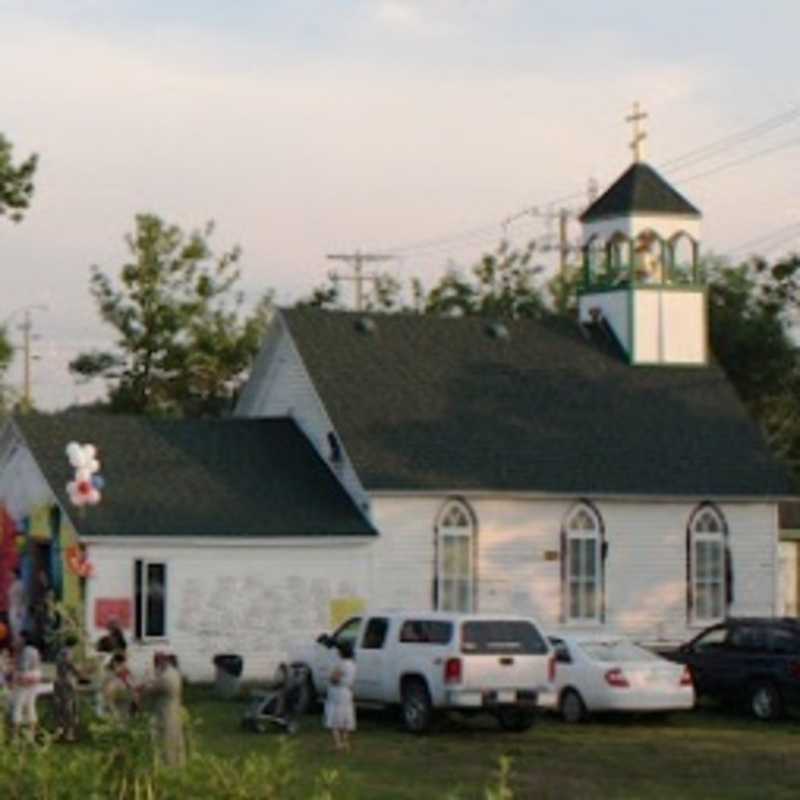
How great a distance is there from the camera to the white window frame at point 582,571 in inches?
1832

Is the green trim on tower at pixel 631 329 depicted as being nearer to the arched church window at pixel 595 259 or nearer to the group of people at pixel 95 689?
the arched church window at pixel 595 259

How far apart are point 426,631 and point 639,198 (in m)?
22.2

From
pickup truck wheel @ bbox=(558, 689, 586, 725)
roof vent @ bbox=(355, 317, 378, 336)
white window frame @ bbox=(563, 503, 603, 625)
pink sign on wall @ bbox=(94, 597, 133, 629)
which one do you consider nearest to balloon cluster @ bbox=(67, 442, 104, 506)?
pink sign on wall @ bbox=(94, 597, 133, 629)

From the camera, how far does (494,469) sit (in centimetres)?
4594

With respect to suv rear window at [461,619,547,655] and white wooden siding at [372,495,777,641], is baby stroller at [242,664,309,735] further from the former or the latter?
white wooden siding at [372,495,777,641]

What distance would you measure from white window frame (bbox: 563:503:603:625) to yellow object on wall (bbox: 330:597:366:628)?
495 centimetres

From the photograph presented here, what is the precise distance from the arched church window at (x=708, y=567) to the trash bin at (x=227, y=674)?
12.4m

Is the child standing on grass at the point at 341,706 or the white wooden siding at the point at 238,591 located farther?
the white wooden siding at the point at 238,591

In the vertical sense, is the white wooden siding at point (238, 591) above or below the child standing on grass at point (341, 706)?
above

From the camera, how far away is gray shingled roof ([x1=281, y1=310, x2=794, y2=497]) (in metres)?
45.8

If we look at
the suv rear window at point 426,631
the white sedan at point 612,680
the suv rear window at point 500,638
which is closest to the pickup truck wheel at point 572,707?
the white sedan at point 612,680

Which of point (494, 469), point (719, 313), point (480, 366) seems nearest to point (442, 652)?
point (494, 469)

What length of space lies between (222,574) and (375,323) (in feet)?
30.0

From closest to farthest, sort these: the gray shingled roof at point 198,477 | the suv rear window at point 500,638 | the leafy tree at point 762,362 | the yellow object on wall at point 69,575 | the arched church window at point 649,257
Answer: the suv rear window at point 500,638
the yellow object on wall at point 69,575
the gray shingled roof at point 198,477
the arched church window at point 649,257
the leafy tree at point 762,362
